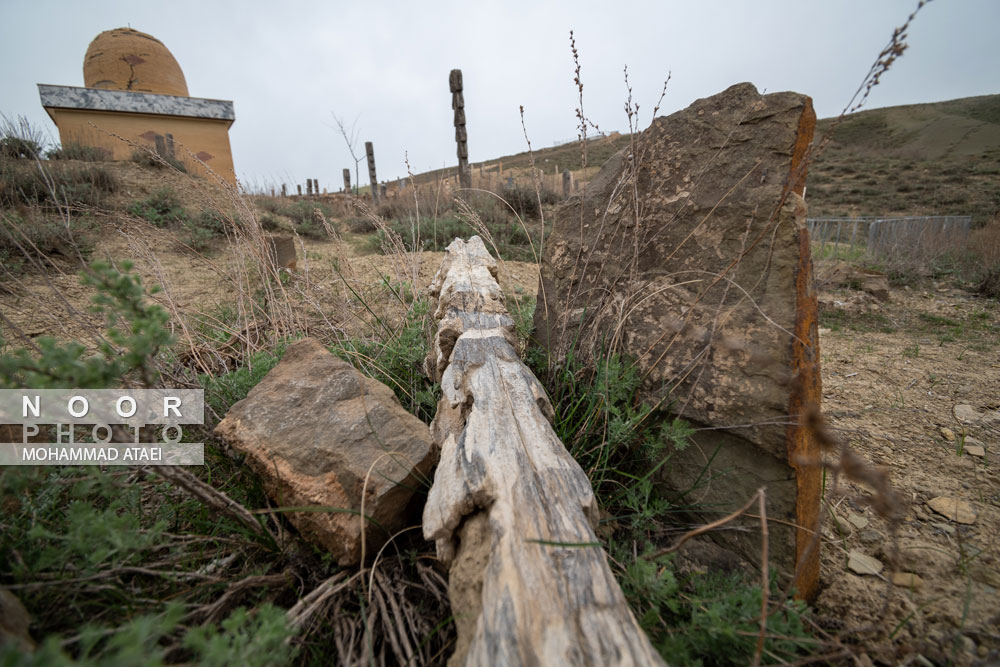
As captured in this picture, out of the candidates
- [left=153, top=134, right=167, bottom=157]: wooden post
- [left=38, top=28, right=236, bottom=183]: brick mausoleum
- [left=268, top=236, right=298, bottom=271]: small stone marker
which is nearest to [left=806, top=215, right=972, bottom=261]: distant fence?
[left=268, top=236, right=298, bottom=271]: small stone marker

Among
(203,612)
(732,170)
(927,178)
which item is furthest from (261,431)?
(927,178)

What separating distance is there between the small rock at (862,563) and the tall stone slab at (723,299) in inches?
10.3

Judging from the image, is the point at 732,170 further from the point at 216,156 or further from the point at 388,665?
the point at 216,156

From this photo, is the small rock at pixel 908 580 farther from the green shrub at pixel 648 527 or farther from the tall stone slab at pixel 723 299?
the green shrub at pixel 648 527

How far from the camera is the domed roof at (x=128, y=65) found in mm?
10312

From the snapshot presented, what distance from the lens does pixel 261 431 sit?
1389mm

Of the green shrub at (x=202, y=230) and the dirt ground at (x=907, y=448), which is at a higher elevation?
the green shrub at (x=202, y=230)

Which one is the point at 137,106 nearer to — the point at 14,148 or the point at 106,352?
the point at 14,148

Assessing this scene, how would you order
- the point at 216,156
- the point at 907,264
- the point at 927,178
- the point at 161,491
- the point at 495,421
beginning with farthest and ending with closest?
the point at 927,178
the point at 216,156
the point at 907,264
the point at 161,491
the point at 495,421

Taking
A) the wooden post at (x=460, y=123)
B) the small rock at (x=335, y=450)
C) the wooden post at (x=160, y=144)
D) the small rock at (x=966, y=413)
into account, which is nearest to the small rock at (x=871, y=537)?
the small rock at (x=966, y=413)

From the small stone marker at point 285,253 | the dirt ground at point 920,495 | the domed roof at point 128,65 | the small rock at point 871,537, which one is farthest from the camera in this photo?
the domed roof at point 128,65

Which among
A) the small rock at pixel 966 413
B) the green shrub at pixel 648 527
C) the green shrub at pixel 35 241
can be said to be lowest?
the small rock at pixel 966 413

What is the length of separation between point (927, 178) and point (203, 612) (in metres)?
29.5

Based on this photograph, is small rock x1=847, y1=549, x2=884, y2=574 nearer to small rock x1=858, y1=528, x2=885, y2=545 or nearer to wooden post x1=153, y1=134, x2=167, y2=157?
small rock x1=858, y1=528, x2=885, y2=545
